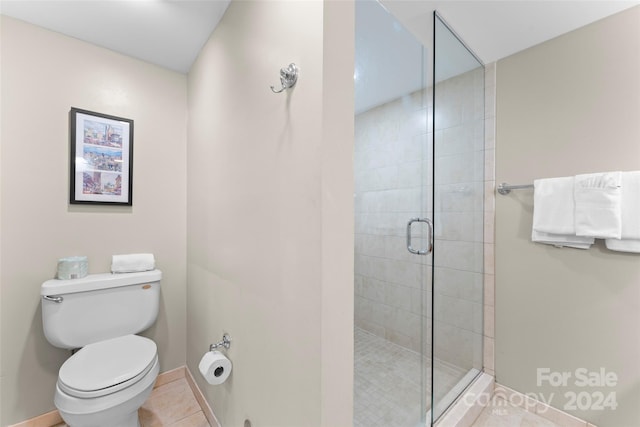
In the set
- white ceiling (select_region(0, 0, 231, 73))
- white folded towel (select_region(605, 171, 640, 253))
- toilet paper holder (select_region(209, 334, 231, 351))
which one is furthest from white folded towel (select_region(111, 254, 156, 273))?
white folded towel (select_region(605, 171, 640, 253))

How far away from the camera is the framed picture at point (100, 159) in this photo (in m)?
1.54

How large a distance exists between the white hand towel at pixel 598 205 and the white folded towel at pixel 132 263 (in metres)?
2.54

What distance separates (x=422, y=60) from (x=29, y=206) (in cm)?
243

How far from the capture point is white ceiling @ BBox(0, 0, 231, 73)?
1.31 metres

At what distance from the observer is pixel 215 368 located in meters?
1.19

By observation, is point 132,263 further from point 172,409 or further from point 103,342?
point 172,409

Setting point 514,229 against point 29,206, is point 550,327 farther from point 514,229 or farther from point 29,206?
point 29,206

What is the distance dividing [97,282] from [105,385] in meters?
0.60

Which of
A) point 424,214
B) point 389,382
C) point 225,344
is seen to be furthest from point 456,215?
point 225,344

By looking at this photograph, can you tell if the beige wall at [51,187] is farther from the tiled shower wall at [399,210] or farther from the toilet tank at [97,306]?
the tiled shower wall at [399,210]

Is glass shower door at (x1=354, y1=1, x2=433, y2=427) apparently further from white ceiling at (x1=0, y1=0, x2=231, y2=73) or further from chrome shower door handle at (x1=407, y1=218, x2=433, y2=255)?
white ceiling at (x1=0, y1=0, x2=231, y2=73)

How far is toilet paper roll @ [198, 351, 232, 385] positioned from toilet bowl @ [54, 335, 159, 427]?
0.32 metres

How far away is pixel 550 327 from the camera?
1506mm

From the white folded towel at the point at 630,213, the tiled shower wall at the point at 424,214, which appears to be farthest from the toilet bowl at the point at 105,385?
the white folded towel at the point at 630,213
